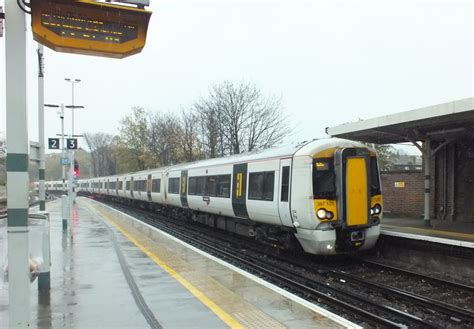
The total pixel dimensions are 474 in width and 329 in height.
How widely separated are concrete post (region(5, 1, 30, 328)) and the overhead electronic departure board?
27 centimetres

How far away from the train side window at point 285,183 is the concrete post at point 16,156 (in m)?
7.64

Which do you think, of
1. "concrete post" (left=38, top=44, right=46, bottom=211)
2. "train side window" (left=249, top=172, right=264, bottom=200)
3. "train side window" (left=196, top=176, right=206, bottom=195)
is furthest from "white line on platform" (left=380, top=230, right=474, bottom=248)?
"concrete post" (left=38, top=44, right=46, bottom=211)

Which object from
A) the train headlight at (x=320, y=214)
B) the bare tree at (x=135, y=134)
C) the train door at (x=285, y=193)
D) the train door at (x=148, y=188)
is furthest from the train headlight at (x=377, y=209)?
the bare tree at (x=135, y=134)

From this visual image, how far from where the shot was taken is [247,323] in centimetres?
550

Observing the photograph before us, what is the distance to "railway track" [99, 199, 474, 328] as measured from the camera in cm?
686

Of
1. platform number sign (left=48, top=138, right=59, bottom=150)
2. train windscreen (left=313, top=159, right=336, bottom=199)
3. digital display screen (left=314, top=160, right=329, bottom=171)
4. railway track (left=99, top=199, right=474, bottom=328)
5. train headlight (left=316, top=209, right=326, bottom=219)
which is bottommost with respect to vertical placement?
railway track (left=99, top=199, right=474, bottom=328)

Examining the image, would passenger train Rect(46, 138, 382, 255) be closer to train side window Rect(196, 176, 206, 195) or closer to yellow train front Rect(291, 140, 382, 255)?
yellow train front Rect(291, 140, 382, 255)

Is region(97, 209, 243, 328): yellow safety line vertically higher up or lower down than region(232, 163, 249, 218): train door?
lower down

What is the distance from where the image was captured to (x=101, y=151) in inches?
3656

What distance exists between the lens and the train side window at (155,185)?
1034 inches

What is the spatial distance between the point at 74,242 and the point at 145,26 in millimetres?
10395

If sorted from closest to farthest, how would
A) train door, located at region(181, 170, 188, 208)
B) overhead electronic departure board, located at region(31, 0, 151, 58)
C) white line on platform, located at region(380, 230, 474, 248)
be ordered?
overhead electronic departure board, located at region(31, 0, 151, 58) < white line on platform, located at region(380, 230, 474, 248) < train door, located at region(181, 170, 188, 208)

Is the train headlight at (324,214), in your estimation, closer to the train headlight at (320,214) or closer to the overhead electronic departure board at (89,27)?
the train headlight at (320,214)

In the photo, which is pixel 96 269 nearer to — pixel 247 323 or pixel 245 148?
pixel 247 323
